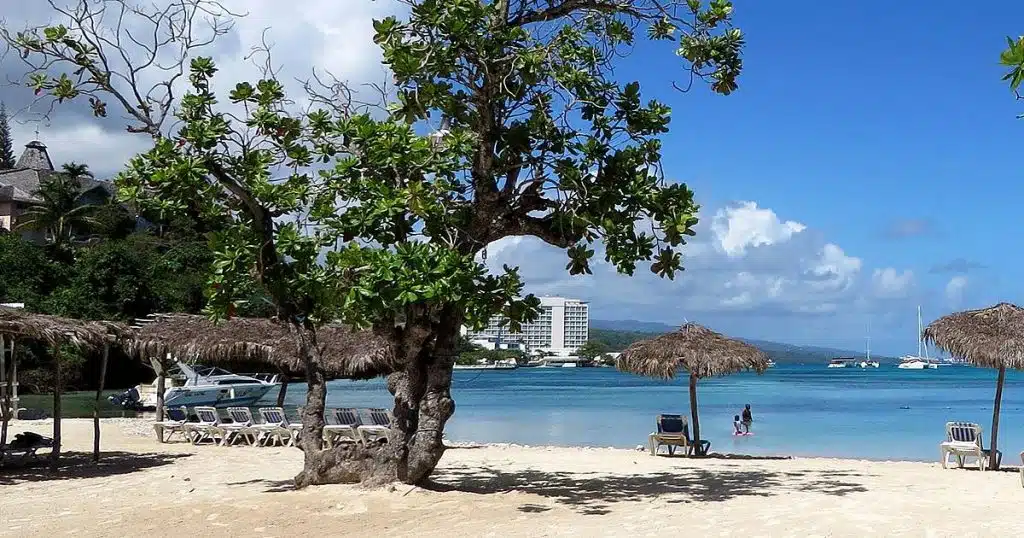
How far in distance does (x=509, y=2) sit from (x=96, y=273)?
102ft

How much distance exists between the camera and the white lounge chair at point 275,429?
580 inches

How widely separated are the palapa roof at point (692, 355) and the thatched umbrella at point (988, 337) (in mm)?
2609

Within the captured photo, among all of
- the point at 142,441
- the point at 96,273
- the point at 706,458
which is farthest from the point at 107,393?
the point at 706,458

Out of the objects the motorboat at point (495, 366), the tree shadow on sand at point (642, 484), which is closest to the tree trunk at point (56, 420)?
the tree shadow on sand at point (642, 484)

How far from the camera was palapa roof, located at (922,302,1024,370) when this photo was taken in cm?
1256

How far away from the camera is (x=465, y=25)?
26.4 feet

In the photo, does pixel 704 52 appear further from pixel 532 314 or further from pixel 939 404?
pixel 939 404

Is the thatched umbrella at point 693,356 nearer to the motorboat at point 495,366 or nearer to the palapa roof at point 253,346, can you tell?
the palapa roof at point 253,346

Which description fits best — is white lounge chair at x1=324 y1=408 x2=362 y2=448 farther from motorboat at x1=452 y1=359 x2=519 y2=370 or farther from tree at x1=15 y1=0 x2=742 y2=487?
motorboat at x1=452 y1=359 x2=519 y2=370

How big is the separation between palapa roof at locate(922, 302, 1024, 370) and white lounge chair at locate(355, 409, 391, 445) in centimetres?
806

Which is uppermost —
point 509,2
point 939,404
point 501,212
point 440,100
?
point 509,2

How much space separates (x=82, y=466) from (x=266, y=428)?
11.0 feet

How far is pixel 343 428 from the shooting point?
14.1 m

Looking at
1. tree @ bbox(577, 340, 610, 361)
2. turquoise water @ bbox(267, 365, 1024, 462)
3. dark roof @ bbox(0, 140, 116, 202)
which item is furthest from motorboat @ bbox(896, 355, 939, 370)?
dark roof @ bbox(0, 140, 116, 202)
